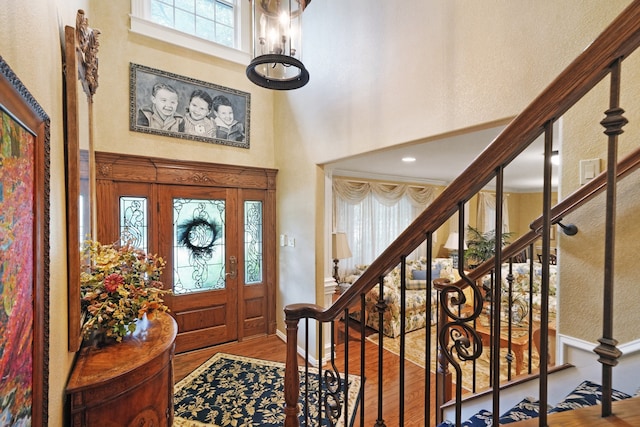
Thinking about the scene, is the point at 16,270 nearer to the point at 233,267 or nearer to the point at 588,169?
the point at 588,169

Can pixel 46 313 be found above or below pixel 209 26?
below

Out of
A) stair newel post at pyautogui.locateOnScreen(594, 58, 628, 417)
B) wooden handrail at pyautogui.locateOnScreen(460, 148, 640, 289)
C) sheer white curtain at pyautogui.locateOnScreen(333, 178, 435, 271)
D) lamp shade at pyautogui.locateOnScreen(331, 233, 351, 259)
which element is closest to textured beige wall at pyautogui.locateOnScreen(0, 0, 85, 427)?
stair newel post at pyautogui.locateOnScreen(594, 58, 628, 417)

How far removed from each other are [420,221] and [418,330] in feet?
12.6

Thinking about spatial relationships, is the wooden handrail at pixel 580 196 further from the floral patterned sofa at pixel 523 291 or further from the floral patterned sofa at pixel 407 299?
the floral patterned sofa at pixel 407 299

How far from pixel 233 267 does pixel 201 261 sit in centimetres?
39

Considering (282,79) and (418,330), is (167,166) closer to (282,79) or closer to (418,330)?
(282,79)

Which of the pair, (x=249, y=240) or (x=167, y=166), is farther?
(x=249, y=240)

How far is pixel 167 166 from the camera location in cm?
328

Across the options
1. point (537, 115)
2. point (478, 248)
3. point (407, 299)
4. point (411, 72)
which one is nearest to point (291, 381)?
point (537, 115)

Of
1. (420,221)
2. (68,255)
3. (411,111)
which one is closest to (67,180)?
(68,255)

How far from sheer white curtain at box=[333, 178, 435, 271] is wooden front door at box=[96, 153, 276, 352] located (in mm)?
1569

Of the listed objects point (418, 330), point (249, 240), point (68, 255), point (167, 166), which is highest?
point (167, 166)

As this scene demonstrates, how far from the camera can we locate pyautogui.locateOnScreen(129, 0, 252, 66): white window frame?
3.12 meters

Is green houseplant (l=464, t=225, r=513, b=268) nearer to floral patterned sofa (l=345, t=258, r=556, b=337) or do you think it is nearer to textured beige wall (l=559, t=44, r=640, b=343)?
floral patterned sofa (l=345, t=258, r=556, b=337)
